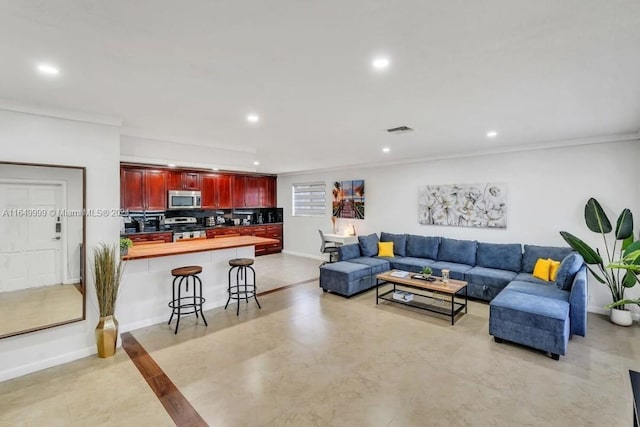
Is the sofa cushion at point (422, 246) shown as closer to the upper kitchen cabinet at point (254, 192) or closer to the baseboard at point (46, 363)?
the upper kitchen cabinet at point (254, 192)

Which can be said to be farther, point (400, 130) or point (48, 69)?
point (400, 130)

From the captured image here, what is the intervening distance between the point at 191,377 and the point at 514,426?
2703 millimetres

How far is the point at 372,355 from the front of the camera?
317 centimetres

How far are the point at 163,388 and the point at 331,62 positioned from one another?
10.0 feet

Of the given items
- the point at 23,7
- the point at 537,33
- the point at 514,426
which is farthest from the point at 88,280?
the point at 537,33

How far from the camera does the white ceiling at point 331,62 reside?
1.54 metres

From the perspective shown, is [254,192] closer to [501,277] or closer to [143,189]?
[143,189]

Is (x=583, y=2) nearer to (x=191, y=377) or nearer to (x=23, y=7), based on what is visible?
(x=23, y=7)

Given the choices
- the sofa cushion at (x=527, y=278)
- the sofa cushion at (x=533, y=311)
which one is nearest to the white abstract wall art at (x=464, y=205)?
the sofa cushion at (x=527, y=278)

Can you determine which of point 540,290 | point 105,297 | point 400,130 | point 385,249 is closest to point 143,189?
point 105,297

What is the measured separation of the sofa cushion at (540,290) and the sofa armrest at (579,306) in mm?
158

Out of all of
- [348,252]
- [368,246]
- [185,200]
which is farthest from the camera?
[185,200]

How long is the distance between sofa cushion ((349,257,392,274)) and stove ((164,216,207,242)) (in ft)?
13.2

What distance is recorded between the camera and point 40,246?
120 inches
